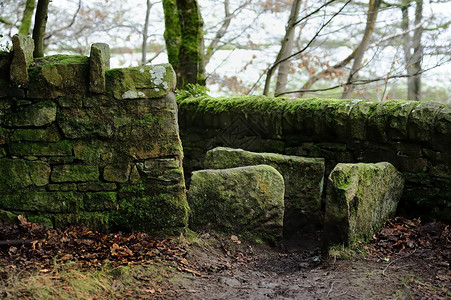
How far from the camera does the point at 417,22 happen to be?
10.9 m

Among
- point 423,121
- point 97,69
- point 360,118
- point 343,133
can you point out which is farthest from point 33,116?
point 423,121

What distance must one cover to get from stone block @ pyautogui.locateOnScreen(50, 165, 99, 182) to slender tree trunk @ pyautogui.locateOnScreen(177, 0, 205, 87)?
15.4ft

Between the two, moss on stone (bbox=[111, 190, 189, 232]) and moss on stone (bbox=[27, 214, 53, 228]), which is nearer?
moss on stone (bbox=[27, 214, 53, 228])

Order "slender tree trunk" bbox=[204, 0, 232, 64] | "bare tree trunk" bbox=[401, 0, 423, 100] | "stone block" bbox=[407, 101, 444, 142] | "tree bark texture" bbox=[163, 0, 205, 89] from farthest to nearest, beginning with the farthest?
"slender tree trunk" bbox=[204, 0, 232, 64], "tree bark texture" bbox=[163, 0, 205, 89], "bare tree trunk" bbox=[401, 0, 423, 100], "stone block" bbox=[407, 101, 444, 142]

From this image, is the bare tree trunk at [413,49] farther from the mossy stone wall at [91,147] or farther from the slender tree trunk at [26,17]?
the slender tree trunk at [26,17]

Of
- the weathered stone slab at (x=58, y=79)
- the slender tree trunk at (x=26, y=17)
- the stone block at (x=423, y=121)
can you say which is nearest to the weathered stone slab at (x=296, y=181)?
the stone block at (x=423, y=121)

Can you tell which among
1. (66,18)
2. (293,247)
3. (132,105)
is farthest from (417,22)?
(66,18)

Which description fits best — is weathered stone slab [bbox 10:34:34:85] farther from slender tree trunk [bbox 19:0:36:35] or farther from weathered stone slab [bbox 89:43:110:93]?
slender tree trunk [bbox 19:0:36:35]

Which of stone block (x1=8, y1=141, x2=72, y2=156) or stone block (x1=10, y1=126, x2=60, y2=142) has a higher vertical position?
stone block (x1=10, y1=126, x2=60, y2=142)

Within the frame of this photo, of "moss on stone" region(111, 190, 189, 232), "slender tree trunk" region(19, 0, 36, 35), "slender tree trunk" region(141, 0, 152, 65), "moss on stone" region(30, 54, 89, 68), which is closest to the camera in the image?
"moss on stone" region(30, 54, 89, 68)

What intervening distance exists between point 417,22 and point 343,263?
9.33 metres

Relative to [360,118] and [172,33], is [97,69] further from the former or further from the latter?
[172,33]

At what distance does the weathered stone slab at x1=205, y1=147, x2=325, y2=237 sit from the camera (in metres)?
5.11

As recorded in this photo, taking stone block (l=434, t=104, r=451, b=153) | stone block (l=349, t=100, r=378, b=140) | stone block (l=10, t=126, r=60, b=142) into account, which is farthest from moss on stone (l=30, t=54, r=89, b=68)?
stone block (l=434, t=104, r=451, b=153)
